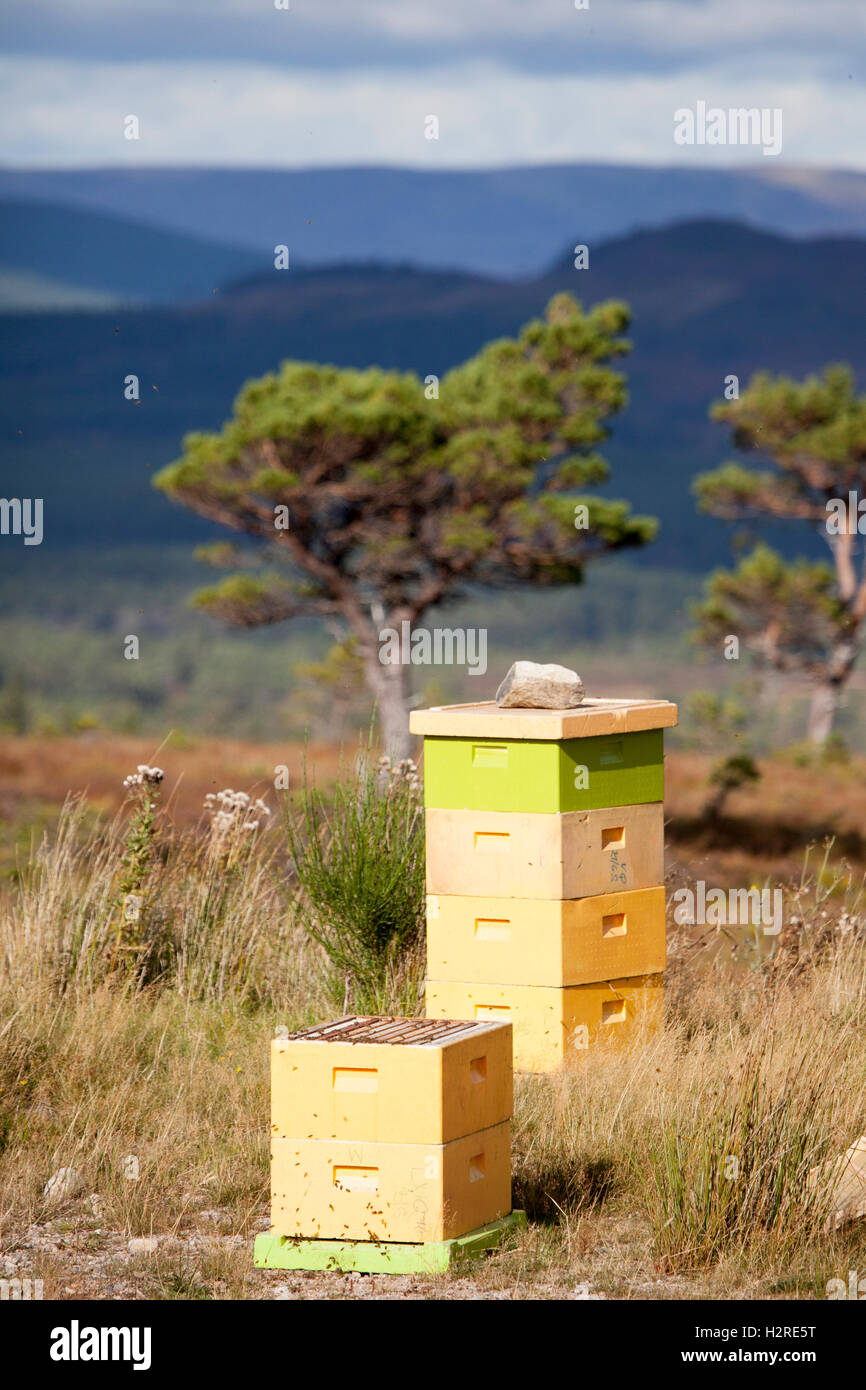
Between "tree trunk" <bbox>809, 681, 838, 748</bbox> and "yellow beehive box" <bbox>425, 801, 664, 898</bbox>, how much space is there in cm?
Result: 2361

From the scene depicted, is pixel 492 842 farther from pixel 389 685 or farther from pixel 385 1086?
pixel 389 685

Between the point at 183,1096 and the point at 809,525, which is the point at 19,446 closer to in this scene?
the point at 809,525

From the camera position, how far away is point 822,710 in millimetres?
31516

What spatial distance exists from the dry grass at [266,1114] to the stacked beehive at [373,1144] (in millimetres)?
147

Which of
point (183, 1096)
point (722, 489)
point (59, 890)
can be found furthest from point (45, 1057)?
point (722, 489)

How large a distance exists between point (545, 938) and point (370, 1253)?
1850 millimetres

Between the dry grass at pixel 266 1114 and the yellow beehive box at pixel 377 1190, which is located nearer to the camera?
the yellow beehive box at pixel 377 1190

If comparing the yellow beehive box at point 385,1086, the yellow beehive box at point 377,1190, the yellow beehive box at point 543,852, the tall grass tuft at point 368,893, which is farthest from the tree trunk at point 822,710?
the yellow beehive box at point 377,1190

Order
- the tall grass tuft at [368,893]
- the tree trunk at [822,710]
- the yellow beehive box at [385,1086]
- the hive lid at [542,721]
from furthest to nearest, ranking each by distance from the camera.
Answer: the tree trunk at [822,710]
the tall grass tuft at [368,893]
the hive lid at [542,721]
the yellow beehive box at [385,1086]

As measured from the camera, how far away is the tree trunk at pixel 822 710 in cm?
3014

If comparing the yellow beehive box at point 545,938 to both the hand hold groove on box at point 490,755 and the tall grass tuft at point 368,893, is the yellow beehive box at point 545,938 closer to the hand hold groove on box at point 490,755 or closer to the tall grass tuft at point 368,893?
the hand hold groove on box at point 490,755

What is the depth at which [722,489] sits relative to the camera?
96.2 feet

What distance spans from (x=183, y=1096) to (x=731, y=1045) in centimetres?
213
